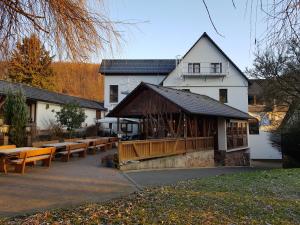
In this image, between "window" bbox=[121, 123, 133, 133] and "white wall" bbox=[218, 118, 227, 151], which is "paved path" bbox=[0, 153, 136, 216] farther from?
"window" bbox=[121, 123, 133, 133]

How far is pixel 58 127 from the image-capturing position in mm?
31297

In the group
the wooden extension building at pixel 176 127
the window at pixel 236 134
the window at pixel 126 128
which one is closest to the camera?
the wooden extension building at pixel 176 127

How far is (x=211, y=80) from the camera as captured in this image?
4047 cm

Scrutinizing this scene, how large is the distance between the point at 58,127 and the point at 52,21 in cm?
2769

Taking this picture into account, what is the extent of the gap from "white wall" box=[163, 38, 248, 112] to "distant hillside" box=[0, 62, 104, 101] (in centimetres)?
3586

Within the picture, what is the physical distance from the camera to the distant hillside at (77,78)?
175 inches

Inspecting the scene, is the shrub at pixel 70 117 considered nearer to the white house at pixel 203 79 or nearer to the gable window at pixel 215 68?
the white house at pixel 203 79

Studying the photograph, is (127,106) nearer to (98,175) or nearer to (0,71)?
(98,175)

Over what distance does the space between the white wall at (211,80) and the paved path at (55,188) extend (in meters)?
27.2

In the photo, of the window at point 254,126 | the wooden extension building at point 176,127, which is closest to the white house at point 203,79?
the window at point 254,126

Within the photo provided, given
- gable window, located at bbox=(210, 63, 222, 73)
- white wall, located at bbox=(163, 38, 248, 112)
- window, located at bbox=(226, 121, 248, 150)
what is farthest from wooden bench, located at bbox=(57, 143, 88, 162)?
gable window, located at bbox=(210, 63, 222, 73)

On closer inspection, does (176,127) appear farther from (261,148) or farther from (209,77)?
(209,77)

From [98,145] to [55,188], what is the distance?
43.8 ft

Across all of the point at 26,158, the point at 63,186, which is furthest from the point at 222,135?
the point at 63,186
